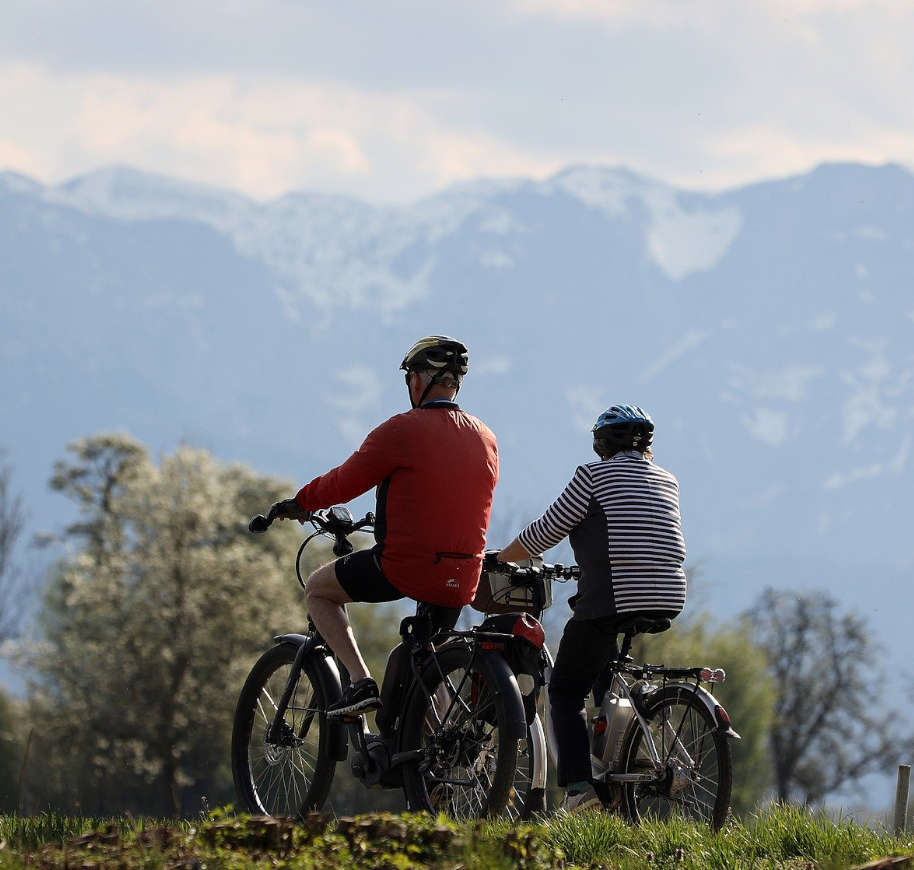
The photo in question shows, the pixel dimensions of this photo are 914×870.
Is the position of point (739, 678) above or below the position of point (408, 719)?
above

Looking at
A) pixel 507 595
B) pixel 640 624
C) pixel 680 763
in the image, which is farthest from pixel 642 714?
pixel 507 595

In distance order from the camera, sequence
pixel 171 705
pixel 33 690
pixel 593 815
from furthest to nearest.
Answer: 1. pixel 33 690
2. pixel 171 705
3. pixel 593 815

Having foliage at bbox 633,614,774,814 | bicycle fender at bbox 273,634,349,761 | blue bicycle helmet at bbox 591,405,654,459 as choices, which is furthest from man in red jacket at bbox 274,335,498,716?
foliage at bbox 633,614,774,814

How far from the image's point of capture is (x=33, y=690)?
43938 mm

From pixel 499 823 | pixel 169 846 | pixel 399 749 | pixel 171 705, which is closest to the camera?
pixel 169 846

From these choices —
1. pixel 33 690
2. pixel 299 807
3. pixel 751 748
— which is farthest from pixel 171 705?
pixel 299 807

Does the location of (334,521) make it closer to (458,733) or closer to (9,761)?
(458,733)

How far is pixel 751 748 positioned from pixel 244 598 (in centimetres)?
1973

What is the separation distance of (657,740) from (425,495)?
157cm

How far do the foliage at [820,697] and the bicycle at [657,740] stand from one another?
51.2 metres

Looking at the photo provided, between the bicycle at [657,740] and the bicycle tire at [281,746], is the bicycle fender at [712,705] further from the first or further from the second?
the bicycle tire at [281,746]

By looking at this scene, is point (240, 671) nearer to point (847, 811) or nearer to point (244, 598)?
point (244, 598)

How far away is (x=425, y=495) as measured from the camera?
20.9ft

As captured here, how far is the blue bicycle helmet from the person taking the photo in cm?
688
